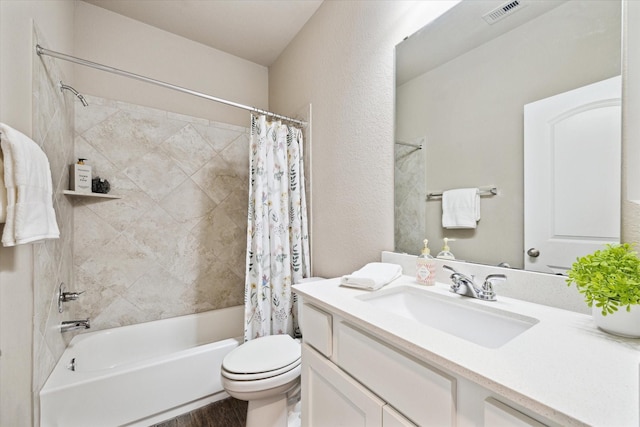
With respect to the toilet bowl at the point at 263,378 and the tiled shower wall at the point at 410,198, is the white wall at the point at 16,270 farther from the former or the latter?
the tiled shower wall at the point at 410,198

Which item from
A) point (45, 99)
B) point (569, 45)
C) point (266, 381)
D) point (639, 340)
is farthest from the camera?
point (45, 99)

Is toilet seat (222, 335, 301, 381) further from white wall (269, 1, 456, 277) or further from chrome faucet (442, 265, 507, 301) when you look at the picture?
chrome faucet (442, 265, 507, 301)

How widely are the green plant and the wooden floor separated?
1.76m

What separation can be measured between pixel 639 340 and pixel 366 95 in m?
1.38

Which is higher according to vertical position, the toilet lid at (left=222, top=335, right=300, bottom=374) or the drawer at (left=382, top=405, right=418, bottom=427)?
the drawer at (left=382, top=405, right=418, bottom=427)

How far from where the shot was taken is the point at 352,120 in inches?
61.3

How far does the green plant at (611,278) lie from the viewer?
1.79 ft

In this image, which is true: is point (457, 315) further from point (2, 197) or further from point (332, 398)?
point (2, 197)

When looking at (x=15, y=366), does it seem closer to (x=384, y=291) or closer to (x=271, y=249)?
(x=271, y=249)

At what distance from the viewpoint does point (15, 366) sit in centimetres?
98

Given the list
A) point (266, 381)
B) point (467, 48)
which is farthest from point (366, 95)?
point (266, 381)

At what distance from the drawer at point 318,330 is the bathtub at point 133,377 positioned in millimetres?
981

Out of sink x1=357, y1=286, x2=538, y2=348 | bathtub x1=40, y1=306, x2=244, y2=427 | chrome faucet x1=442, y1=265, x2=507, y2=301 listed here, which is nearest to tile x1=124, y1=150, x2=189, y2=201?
bathtub x1=40, y1=306, x2=244, y2=427

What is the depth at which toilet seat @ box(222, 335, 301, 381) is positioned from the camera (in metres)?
1.21
